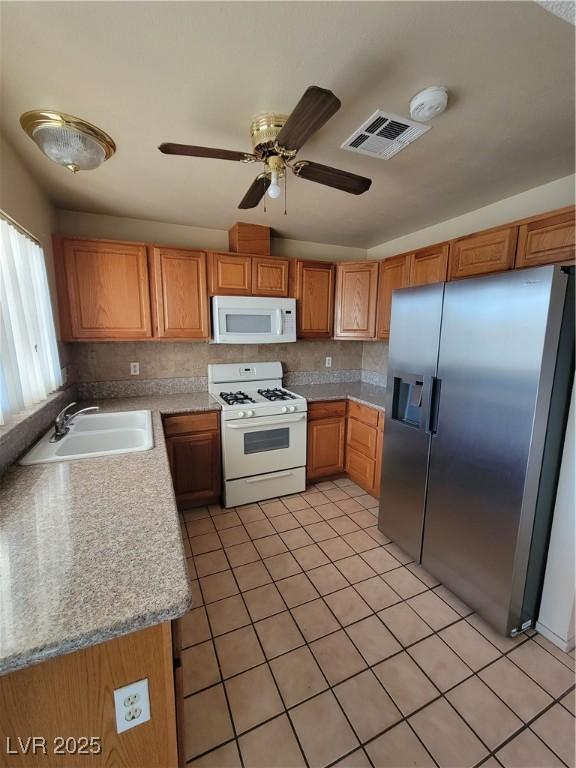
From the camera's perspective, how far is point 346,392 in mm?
3104

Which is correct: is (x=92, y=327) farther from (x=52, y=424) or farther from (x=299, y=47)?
(x=299, y=47)

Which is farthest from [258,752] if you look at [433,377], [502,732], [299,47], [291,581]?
[299,47]

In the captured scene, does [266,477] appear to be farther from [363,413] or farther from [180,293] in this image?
[180,293]

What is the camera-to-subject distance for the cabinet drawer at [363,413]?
8.90ft

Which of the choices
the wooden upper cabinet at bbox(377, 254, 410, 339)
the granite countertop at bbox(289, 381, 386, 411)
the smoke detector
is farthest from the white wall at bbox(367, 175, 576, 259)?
the granite countertop at bbox(289, 381, 386, 411)

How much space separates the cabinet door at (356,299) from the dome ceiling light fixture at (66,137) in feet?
6.97

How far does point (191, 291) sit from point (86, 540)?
6.84 ft

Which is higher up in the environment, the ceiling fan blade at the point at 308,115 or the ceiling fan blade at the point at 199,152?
the ceiling fan blade at the point at 199,152

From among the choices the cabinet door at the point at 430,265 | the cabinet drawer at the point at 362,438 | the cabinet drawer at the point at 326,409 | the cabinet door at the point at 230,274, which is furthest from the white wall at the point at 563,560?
the cabinet door at the point at 230,274

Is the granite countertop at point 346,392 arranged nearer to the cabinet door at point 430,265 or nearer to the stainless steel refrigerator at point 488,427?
the stainless steel refrigerator at point 488,427

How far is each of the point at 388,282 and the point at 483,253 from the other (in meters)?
0.89

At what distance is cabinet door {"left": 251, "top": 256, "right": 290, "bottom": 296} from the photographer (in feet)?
9.12

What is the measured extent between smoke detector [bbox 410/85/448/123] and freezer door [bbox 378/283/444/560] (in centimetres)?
79

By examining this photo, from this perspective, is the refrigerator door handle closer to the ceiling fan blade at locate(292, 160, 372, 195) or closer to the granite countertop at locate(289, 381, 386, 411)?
the granite countertop at locate(289, 381, 386, 411)
